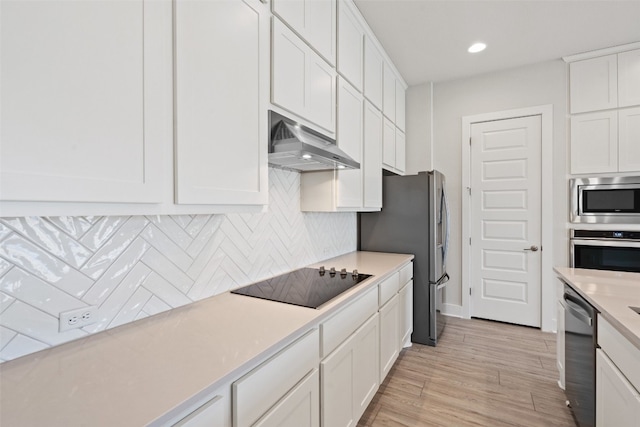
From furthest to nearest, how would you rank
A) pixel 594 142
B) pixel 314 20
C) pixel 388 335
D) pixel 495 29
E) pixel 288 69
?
pixel 594 142, pixel 495 29, pixel 388 335, pixel 314 20, pixel 288 69

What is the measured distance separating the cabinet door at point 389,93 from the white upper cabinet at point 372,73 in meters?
0.12

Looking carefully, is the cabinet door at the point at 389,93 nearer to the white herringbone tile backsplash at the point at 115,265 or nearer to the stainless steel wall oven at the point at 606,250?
the white herringbone tile backsplash at the point at 115,265

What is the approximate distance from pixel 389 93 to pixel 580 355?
2697 millimetres

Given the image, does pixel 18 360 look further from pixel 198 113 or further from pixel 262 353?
pixel 198 113

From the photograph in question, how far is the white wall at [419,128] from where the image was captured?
3836mm

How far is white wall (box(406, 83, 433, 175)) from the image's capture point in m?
3.84

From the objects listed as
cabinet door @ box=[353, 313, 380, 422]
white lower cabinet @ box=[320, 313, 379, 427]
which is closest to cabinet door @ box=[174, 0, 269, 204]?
white lower cabinet @ box=[320, 313, 379, 427]

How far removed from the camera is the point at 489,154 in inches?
140

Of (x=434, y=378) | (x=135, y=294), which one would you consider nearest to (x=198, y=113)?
(x=135, y=294)

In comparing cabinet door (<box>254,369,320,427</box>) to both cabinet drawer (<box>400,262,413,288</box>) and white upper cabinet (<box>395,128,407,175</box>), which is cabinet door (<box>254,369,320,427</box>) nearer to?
cabinet drawer (<box>400,262,413,288</box>)

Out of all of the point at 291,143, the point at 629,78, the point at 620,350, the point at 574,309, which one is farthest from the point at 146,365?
the point at 629,78

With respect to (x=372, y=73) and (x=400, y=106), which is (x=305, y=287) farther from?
(x=400, y=106)

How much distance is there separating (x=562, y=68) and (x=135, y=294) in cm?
436

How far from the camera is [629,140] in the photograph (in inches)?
117
